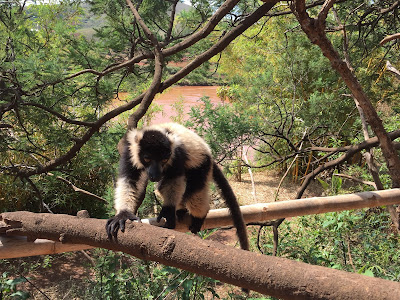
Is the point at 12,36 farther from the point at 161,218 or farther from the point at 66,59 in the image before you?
the point at 161,218

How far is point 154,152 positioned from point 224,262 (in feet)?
4.29

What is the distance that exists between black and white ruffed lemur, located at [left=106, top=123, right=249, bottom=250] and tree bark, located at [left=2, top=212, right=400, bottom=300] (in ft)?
1.98

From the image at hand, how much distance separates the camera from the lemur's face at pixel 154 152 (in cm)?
235

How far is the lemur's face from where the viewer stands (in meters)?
2.35

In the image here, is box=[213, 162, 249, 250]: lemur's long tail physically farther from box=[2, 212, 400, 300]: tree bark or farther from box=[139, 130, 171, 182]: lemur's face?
box=[2, 212, 400, 300]: tree bark

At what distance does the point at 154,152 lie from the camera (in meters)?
2.38

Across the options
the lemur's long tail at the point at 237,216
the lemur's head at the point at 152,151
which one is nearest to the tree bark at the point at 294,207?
the lemur's long tail at the point at 237,216

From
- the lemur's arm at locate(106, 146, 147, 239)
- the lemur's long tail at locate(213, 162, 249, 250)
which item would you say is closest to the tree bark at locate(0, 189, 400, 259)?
the lemur's long tail at locate(213, 162, 249, 250)

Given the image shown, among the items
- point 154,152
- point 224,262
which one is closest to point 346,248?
point 154,152

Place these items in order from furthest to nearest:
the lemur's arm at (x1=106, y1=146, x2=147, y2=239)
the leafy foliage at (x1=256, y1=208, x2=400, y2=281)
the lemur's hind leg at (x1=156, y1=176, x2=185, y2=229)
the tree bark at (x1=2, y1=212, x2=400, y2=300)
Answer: the leafy foliage at (x1=256, y1=208, x2=400, y2=281)
the lemur's hind leg at (x1=156, y1=176, x2=185, y2=229)
the lemur's arm at (x1=106, y1=146, x2=147, y2=239)
the tree bark at (x1=2, y1=212, x2=400, y2=300)

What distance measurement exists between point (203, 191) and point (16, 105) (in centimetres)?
195

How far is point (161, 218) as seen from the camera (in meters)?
2.41

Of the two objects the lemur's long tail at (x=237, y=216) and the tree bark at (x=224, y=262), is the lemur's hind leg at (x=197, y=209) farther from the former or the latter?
the tree bark at (x=224, y=262)

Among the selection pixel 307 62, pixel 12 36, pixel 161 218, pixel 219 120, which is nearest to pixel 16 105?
pixel 12 36
